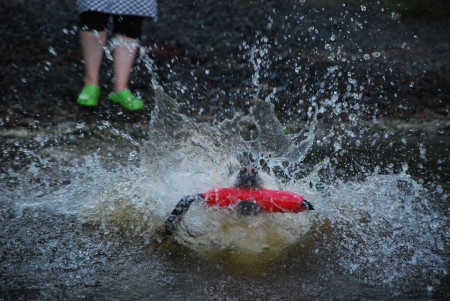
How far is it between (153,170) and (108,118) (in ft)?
4.27

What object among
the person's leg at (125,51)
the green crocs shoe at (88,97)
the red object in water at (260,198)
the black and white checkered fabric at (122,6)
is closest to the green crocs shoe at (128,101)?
the person's leg at (125,51)

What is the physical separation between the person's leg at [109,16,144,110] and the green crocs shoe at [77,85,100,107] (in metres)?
0.17

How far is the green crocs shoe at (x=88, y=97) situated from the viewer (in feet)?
15.4

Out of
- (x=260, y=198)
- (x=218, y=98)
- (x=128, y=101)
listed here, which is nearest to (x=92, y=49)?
(x=128, y=101)

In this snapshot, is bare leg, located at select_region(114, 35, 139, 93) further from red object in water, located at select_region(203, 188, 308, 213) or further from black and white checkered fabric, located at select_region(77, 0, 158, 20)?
red object in water, located at select_region(203, 188, 308, 213)

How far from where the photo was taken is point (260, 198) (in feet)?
9.06

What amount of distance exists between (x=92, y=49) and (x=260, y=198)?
2.42 meters

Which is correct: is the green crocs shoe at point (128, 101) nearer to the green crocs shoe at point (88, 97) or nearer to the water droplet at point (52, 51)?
the green crocs shoe at point (88, 97)

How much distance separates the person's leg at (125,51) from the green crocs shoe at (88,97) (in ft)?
0.56

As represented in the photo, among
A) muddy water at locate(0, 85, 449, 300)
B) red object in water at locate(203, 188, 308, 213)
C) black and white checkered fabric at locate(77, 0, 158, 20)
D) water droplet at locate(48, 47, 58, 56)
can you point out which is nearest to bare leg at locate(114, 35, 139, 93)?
black and white checkered fabric at locate(77, 0, 158, 20)

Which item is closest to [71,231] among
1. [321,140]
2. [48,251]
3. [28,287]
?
[48,251]

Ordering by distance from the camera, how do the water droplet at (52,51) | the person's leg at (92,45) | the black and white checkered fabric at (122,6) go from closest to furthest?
the black and white checkered fabric at (122,6) → the person's leg at (92,45) → the water droplet at (52,51)

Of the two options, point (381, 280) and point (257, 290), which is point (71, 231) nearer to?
point (257, 290)

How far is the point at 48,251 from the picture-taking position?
2783 mm
